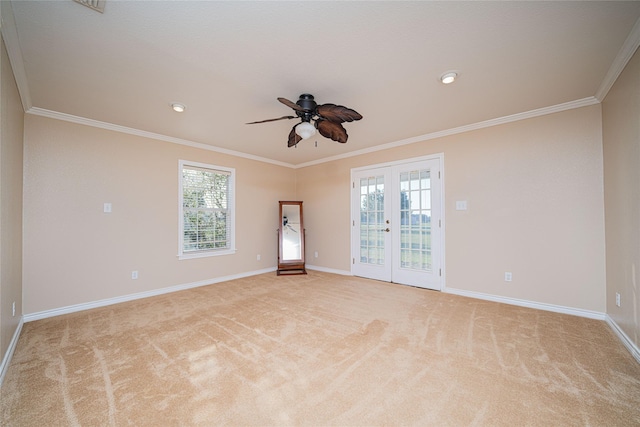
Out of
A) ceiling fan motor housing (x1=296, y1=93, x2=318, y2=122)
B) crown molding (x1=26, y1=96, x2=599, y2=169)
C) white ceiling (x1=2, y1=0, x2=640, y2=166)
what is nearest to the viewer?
white ceiling (x1=2, y1=0, x2=640, y2=166)

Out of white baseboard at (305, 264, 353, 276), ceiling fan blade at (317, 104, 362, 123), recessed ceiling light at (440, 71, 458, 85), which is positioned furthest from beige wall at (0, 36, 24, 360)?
white baseboard at (305, 264, 353, 276)

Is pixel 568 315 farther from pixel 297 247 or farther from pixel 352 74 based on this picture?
pixel 297 247

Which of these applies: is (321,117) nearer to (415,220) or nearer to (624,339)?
(415,220)

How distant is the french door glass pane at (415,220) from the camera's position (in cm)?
403

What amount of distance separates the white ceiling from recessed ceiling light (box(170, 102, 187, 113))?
0.09 m

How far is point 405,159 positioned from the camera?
4270 millimetres

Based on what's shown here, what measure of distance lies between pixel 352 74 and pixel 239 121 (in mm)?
1777

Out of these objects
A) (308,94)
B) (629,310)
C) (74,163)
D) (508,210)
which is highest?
(308,94)

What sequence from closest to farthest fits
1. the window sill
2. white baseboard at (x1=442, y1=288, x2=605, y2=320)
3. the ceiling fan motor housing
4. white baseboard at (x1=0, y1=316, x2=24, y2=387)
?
white baseboard at (x1=0, y1=316, x2=24, y2=387) → the ceiling fan motor housing → white baseboard at (x1=442, y1=288, x2=605, y2=320) → the window sill

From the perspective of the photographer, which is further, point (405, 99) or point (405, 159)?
point (405, 159)

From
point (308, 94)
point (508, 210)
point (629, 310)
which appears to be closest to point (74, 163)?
point (308, 94)

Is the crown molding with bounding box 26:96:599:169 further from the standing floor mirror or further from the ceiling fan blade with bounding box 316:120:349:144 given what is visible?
the ceiling fan blade with bounding box 316:120:349:144

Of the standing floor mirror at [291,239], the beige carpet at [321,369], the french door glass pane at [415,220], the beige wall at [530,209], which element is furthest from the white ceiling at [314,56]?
the standing floor mirror at [291,239]

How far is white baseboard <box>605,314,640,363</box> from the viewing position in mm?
1978
